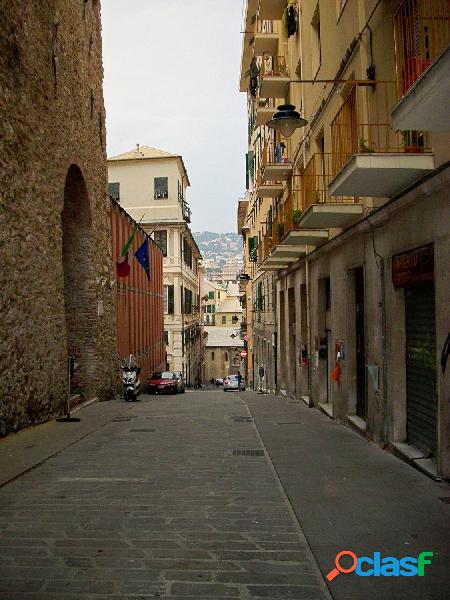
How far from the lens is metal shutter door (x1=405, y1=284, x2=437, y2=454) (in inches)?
323

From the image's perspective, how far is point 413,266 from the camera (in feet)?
27.5

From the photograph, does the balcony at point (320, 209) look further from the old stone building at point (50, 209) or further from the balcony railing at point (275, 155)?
the old stone building at point (50, 209)

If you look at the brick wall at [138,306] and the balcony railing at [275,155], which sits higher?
the balcony railing at [275,155]

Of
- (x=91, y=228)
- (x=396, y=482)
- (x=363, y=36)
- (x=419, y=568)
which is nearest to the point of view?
(x=419, y=568)

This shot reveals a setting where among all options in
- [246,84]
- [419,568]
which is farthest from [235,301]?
[419,568]

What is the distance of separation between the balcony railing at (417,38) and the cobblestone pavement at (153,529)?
17.3ft

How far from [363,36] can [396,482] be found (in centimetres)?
747

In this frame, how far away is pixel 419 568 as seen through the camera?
16.3 feet

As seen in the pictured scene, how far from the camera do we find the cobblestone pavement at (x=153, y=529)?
467cm

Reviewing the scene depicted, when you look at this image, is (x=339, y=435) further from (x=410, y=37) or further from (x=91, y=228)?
(x=91, y=228)

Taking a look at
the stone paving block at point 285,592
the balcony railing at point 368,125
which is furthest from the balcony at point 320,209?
the stone paving block at point 285,592

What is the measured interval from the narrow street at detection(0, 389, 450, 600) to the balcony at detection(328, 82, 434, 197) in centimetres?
395

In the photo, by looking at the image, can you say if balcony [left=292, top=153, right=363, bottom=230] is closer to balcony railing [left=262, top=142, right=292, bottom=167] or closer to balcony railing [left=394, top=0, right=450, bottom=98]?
balcony railing [left=394, top=0, right=450, bottom=98]

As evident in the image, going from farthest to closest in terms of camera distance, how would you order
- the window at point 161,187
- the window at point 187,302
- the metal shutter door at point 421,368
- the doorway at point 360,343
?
the window at point 187,302, the window at point 161,187, the doorway at point 360,343, the metal shutter door at point 421,368
